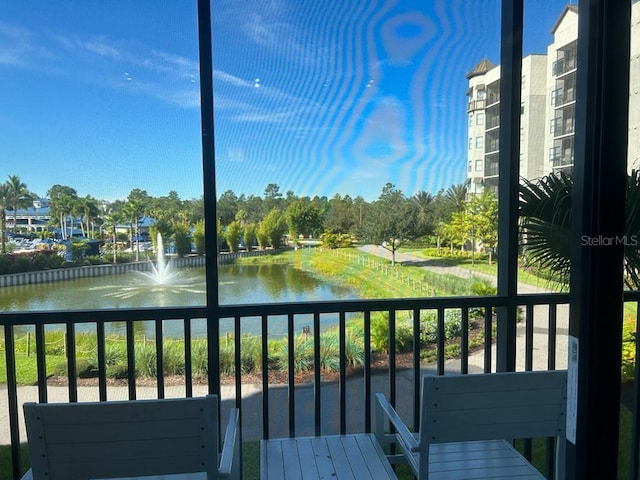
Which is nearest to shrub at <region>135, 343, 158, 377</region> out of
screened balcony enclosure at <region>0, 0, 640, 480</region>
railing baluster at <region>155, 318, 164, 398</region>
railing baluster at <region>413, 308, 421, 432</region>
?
screened balcony enclosure at <region>0, 0, 640, 480</region>

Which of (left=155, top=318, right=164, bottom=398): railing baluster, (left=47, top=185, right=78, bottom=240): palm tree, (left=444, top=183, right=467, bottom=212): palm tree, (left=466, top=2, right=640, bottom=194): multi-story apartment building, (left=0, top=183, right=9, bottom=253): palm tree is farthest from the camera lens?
(left=444, top=183, right=467, bottom=212): palm tree

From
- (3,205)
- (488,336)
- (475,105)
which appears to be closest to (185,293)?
(3,205)

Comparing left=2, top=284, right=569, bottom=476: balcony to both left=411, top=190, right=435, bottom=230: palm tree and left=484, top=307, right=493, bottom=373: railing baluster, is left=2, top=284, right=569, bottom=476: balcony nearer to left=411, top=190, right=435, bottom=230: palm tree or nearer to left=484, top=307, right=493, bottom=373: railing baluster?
left=484, top=307, right=493, bottom=373: railing baluster

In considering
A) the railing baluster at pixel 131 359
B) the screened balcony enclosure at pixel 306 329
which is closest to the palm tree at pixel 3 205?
the screened balcony enclosure at pixel 306 329

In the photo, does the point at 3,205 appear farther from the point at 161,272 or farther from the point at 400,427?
the point at 400,427

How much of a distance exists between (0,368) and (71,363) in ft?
1.62

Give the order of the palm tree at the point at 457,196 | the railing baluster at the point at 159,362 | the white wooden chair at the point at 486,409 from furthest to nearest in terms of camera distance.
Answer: the palm tree at the point at 457,196, the railing baluster at the point at 159,362, the white wooden chair at the point at 486,409

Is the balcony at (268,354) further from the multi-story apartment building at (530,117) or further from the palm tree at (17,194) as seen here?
the palm tree at (17,194)

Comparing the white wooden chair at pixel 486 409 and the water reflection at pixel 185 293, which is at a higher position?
the water reflection at pixel 185 293

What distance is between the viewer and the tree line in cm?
246

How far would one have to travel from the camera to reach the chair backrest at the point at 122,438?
3.96 ft

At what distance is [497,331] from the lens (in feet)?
7.70

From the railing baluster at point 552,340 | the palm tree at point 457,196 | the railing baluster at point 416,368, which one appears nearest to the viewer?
the railing baluster at point 552,340

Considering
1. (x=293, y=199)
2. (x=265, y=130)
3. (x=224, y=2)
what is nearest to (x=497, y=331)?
(x=293, y=199)
